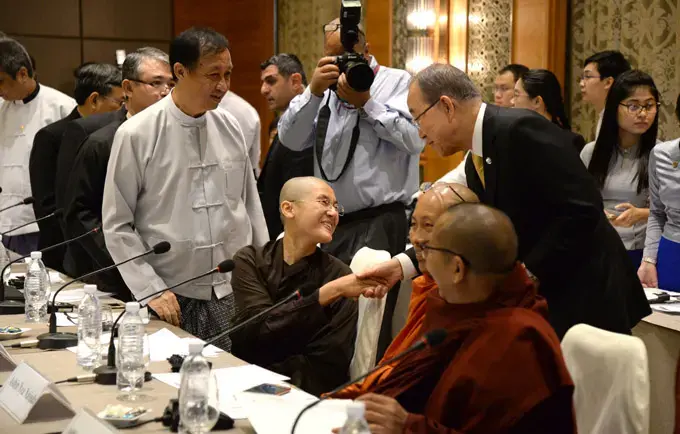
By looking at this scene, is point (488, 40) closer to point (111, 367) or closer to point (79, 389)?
point (111, 367)

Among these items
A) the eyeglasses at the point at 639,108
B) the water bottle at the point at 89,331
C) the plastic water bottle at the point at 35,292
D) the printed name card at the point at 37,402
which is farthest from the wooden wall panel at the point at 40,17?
the printed name card at the point at 37,402

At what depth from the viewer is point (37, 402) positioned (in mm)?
2057

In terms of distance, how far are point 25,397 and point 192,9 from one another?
273 inches

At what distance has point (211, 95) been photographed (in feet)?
10.4

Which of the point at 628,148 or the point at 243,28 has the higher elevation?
the point at 243,28

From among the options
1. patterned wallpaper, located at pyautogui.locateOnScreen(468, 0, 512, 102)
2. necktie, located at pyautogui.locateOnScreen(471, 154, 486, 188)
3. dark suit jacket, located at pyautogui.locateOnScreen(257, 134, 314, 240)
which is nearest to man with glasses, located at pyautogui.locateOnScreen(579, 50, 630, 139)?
patterned wallpaper, located at pyautogui.locateOnScreen(468, 0, 512, 102)

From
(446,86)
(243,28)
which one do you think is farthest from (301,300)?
(243,28)

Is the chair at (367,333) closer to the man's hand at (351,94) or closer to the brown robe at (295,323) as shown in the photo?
the brown robe at (295,323)

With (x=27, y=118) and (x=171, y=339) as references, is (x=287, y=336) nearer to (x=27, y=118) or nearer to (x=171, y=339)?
(x=171, y=339)

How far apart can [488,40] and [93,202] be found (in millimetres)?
3297

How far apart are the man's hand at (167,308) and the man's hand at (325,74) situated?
102cm

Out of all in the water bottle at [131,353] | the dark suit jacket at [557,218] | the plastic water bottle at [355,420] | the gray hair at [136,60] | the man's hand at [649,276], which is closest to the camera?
the plastic water bottle at [355,420]

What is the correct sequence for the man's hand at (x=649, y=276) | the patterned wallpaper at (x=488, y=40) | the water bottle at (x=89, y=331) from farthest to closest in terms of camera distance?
the patterned wallpaper at (x=488, y=40) < the man's hand at (x=649, y=276) < the water bottle at (x=89, y=331)

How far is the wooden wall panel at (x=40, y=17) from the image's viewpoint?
805 cm
